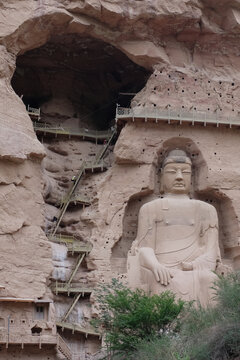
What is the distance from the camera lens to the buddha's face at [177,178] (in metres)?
19.0

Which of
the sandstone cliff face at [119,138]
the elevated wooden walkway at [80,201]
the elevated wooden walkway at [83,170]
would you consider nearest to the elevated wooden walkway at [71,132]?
the sandstone cliff face at [119,138]

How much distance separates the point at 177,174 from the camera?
62.2 feet

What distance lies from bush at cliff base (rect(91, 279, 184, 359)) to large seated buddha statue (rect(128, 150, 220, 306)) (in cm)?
152

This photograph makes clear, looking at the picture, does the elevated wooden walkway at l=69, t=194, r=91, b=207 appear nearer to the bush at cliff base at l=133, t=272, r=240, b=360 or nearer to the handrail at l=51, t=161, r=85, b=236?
the handrail at l=51, t=161, r=85, b=236

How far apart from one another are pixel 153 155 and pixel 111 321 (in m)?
4.70

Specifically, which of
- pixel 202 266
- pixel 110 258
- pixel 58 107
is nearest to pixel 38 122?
pixel 58 107

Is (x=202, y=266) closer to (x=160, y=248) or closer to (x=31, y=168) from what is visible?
(x=160, y=248)

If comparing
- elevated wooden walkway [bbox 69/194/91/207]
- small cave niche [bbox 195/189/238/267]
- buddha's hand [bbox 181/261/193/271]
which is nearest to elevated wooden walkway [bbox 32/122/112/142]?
elevated wooden walkway [bbox 69/194/91/207]

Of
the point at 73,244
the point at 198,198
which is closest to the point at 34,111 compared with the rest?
the point at 73,244

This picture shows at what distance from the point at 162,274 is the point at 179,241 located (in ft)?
4.09

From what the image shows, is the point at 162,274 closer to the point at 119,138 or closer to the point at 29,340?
the point at 29,340

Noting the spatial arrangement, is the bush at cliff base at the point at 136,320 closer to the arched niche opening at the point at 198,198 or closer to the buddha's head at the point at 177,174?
the arched niche opening at the point at 198,198

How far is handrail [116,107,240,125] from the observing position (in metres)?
19.3

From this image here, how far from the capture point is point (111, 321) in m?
15.9
